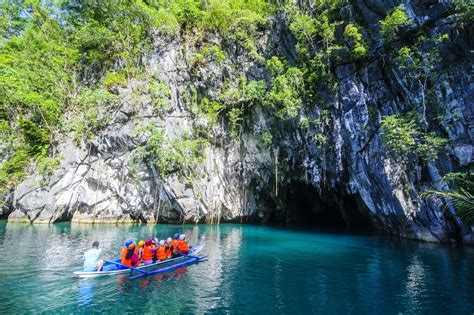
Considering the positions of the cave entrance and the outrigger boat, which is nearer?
the outrigger boat

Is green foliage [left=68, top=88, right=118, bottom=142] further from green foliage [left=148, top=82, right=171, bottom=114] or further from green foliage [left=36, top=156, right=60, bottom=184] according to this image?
green foliage [left=148, top=82, right=171, bottom=114]

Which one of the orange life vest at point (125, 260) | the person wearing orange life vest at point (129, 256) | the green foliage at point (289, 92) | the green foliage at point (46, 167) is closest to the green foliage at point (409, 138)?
the green foliage at point (289, 92)

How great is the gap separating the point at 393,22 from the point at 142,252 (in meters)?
18.2

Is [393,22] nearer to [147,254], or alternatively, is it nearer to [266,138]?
[266,138]

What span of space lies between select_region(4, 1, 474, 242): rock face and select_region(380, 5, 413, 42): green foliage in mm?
922

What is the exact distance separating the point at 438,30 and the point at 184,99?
19948mm

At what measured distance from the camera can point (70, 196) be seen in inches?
1064

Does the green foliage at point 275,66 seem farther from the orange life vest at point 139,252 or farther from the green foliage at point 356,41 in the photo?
the orange life vest at point 139,252

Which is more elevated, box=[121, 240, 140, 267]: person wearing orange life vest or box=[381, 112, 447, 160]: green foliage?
box=[381, 112, 447, 160]: green foliage

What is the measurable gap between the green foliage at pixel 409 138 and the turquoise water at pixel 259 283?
5.31 m

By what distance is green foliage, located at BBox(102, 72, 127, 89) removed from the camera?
2928 centimetres

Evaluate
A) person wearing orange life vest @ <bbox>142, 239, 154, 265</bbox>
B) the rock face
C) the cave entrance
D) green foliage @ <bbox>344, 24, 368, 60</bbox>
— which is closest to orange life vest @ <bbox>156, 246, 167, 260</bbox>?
person wearing orange life vest @ <bbox>142, 239, 154, 265</bbox>

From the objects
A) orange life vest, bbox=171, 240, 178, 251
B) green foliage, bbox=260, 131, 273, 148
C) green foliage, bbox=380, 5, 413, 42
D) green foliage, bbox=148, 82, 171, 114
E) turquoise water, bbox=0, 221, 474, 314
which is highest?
green foliage, bbox=380, 5, 413, 42

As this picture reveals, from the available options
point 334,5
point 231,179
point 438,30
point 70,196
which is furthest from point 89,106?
point 438,30
